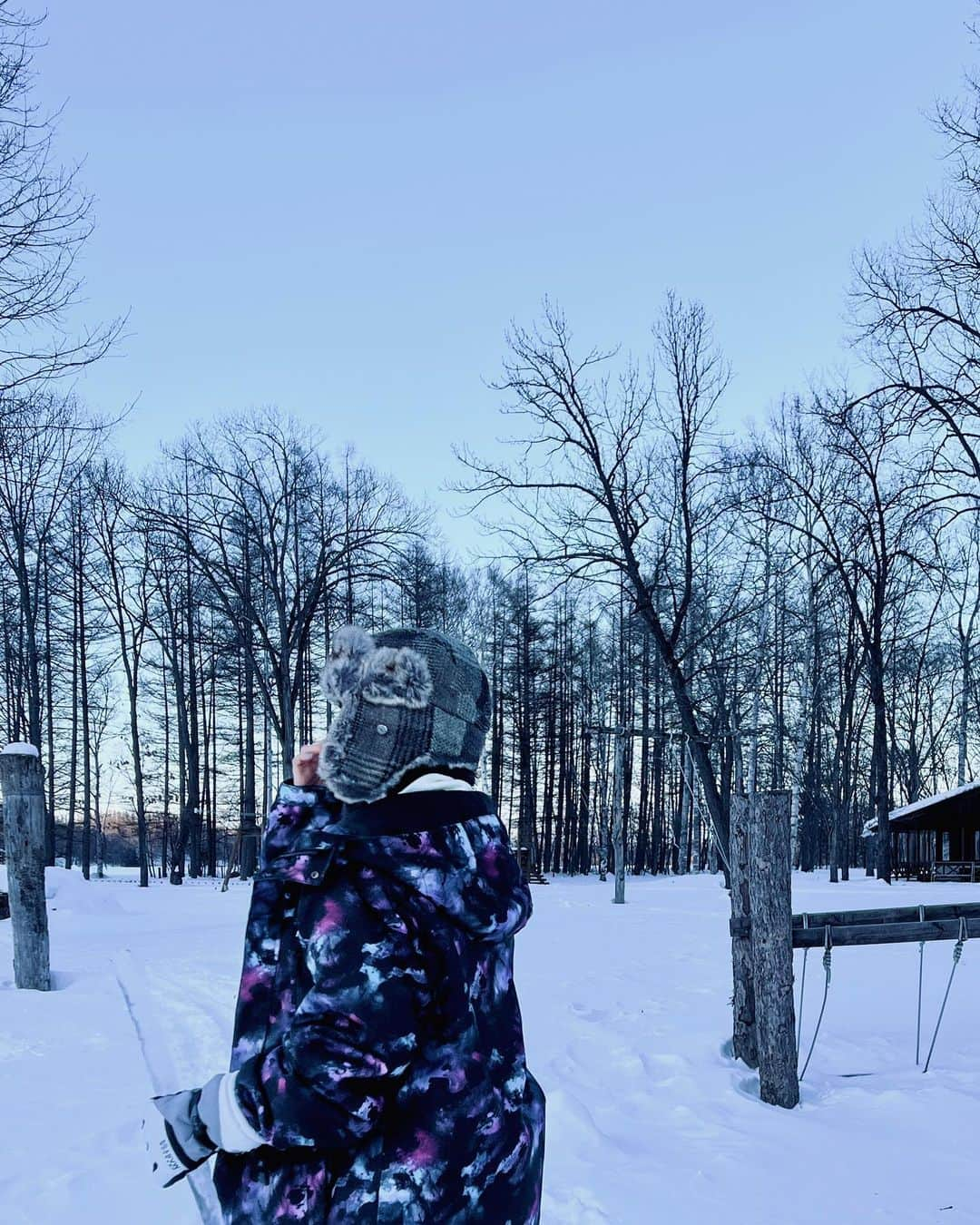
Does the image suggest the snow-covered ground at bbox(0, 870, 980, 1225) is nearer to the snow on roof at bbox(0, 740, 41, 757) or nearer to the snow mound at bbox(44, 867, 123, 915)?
the snow on roof at bbox(0, 740, 41, 757)

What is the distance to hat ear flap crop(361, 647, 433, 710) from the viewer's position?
6.43 feet

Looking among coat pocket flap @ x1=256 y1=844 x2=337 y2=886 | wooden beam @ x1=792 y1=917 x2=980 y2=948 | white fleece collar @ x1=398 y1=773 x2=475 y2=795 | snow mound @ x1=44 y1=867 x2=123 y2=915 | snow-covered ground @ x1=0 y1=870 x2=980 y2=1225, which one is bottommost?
snow mound @ x1=44 y1=867 x2=123 y2=915

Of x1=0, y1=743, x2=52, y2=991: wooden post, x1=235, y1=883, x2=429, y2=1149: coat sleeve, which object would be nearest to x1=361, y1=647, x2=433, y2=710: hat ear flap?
x1=235, y1=883, x2=429, y2=1149: coat sleeve

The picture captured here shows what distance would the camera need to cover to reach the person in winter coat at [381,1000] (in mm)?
1674

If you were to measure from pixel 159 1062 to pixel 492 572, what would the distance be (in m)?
35.5

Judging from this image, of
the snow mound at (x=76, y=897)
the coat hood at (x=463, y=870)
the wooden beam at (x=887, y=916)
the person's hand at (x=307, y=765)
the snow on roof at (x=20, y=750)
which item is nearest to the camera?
the coat hood at (x=463, y=870)

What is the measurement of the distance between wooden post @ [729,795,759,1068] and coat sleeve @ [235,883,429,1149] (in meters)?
4.42

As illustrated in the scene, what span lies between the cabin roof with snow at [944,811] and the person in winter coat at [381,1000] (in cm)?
2889

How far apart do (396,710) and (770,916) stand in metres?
4.30

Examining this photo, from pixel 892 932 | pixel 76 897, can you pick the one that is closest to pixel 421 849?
pixel 892 932

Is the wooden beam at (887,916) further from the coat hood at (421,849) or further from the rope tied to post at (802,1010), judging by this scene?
the coat hood at (421,849)

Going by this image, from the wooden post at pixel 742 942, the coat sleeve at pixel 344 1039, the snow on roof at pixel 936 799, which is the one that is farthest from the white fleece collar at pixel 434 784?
the snow on roof at pixel 936 799

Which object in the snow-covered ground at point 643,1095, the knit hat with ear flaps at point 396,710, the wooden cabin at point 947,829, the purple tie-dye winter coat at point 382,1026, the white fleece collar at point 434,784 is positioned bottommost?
the wooden cabin at point 947,829

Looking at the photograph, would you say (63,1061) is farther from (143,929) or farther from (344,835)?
(143,929)
